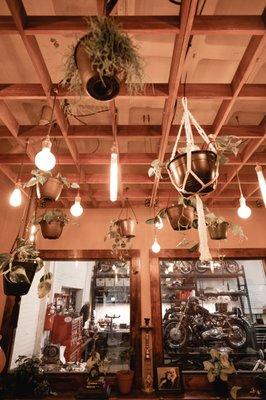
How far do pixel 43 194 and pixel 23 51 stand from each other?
1.23 metres

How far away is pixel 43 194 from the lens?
237 cm

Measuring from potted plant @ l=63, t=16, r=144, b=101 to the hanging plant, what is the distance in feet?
4.74

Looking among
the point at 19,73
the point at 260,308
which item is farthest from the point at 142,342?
the point at 260,308

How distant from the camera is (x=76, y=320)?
6.91 meters

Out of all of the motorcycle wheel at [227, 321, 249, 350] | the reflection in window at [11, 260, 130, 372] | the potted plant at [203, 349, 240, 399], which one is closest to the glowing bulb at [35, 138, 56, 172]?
the reflection in window at [11, 260, 130, 372]

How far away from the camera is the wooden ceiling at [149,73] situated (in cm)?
167

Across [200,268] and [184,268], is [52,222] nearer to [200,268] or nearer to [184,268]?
[184,268]

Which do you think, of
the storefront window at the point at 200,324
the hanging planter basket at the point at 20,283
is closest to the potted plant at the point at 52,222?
the hanging planter basket at the point at 20,283

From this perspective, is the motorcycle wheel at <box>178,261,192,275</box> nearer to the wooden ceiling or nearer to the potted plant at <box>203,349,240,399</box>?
the potted plant at <box>203,349,240,399</box>

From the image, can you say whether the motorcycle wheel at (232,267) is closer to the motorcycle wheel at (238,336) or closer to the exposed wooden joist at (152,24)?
the motorcycle wheel at (238,336)

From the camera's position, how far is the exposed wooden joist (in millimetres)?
1651

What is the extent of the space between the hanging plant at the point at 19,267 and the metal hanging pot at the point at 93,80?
145cm

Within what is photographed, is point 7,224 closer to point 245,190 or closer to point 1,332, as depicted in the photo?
point 1,332

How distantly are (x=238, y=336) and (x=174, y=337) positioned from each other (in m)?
1.77
